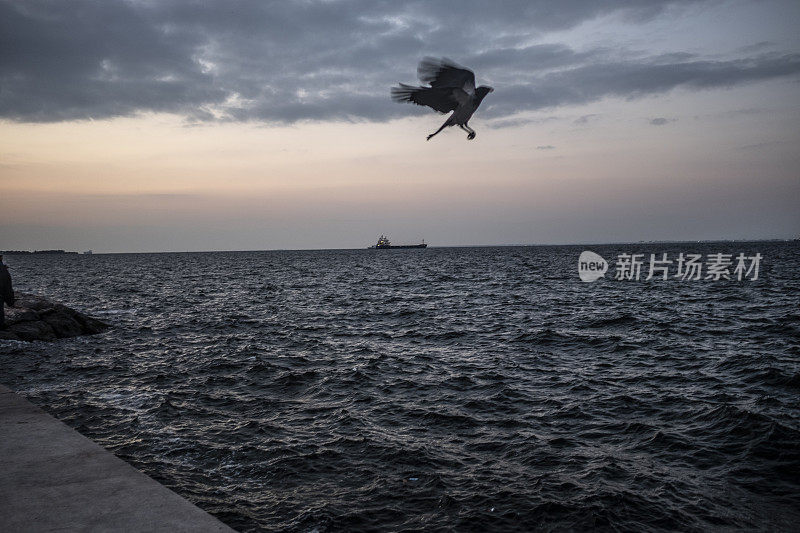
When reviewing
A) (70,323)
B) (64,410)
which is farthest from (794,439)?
(70,323)

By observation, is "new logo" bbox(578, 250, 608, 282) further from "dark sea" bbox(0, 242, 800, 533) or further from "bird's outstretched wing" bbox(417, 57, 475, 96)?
"bird's outstretched wing" bbox(417, 57, 475, 96)

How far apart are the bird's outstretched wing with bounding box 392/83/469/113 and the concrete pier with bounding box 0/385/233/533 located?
18.1ft

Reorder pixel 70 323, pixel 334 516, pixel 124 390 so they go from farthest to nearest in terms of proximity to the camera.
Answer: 1. pixel 70 323
2. pixel 124 390
3. pixel 334 516

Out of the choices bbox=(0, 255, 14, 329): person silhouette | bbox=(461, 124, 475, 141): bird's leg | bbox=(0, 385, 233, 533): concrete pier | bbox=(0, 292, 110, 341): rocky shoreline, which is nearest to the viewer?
bbox=(0, 385, 233, 533): concrete pier

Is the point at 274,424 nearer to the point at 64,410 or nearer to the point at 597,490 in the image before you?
the point at 64,410

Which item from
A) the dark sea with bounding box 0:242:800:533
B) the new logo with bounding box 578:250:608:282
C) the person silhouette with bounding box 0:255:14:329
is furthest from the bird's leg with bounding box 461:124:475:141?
the new logo with bounding box 578:250:608:282

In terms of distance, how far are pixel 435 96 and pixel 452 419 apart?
239 inches

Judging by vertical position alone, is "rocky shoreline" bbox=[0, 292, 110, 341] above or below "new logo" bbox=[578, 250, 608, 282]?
below

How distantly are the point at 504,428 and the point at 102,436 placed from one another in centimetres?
715

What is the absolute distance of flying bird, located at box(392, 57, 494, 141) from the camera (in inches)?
268

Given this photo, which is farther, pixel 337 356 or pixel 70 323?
pixel 70 323

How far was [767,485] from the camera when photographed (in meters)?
7.34

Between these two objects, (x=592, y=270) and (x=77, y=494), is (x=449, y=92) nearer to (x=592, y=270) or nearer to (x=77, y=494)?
(x=77, y=494)

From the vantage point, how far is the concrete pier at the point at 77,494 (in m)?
4.04
